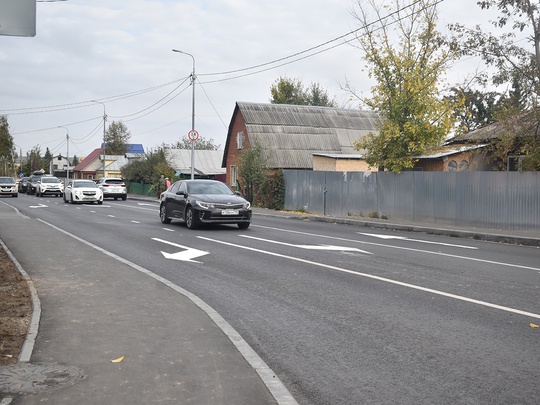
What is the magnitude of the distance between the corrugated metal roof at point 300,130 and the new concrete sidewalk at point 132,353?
33.9m

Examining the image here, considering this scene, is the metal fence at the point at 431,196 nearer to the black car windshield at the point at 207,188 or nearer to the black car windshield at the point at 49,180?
the black car windshield at the point at 207,188

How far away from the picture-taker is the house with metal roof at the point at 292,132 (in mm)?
44013

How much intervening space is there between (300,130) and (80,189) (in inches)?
645

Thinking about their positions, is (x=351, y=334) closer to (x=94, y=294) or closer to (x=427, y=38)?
(x=94, y=294)

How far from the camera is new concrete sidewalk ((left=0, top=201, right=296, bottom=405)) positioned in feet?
15.0

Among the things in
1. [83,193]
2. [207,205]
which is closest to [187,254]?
[207,205]

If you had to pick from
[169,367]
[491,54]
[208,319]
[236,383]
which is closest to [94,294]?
[208,319]

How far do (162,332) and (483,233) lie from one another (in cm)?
1443

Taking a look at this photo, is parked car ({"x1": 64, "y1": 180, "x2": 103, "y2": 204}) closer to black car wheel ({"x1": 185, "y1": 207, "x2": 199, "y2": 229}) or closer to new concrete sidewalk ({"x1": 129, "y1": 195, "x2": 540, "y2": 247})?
new concrete sidewalk ({"x1": 129, "y1": 195, "x2": 540, "y2": 247})

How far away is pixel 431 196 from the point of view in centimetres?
2369

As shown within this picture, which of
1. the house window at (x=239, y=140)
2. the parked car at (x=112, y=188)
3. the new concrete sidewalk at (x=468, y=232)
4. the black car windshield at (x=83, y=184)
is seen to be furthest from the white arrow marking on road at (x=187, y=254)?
the parked car at (x=112, y=188)

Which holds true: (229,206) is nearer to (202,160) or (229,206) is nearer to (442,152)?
(442,152)

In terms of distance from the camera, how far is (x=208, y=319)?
6973 millimetres

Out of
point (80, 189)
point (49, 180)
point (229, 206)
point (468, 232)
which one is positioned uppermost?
point (49, 180)
